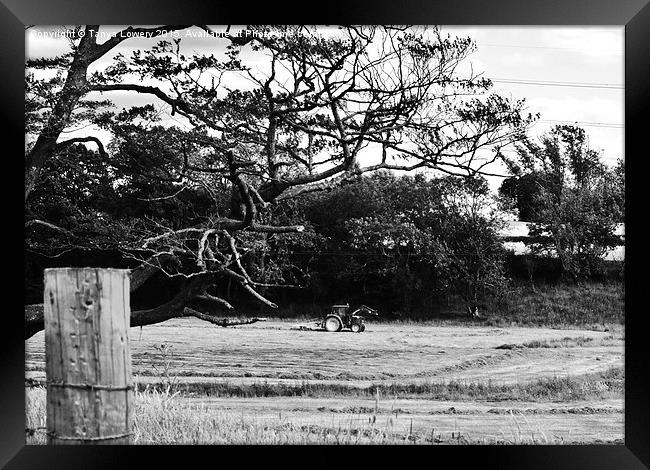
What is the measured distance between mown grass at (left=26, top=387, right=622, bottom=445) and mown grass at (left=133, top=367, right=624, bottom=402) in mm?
185

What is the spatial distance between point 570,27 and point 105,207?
12.8 feet

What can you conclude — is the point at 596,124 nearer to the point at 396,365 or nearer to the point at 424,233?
the point at 424,233

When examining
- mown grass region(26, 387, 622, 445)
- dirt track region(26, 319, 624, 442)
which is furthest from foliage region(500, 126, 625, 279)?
mown grass region(26, 387, 622, 445)

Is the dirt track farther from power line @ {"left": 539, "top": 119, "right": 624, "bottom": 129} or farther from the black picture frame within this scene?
power line @ {"left": 539, "top": 119, "right": 624, "bottom": 129}

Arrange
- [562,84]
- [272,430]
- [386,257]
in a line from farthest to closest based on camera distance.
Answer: [386,257] < [562,84] < [272,430]

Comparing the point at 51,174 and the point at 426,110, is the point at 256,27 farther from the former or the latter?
the point at 51,174

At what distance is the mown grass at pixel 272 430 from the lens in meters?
5.63

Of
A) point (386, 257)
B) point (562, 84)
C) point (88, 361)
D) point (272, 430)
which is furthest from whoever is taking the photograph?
point (386, 257)

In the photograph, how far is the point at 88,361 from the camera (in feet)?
9.02

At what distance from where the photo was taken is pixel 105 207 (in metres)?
6.05

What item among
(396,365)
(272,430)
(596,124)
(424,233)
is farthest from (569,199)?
(272,430)

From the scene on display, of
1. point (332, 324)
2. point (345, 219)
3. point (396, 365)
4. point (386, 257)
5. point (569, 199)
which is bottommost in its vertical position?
point (396, 365)

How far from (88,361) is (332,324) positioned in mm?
3320

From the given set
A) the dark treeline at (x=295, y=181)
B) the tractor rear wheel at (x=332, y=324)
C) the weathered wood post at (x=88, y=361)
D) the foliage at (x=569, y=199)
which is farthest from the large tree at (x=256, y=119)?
the weathered wood post at (x=88, y=361)
